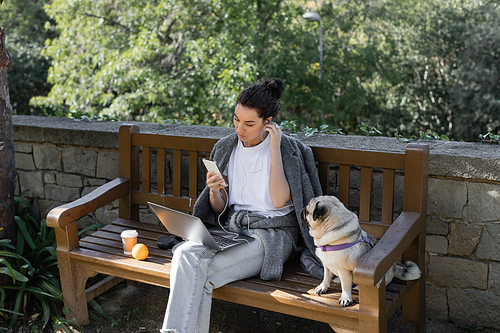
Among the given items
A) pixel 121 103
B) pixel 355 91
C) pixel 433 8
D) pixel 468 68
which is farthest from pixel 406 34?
pixel 121 103

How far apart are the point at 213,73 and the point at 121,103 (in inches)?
75.9

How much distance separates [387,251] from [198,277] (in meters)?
0.89

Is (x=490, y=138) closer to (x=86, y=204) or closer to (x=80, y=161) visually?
(x=86, y=204)

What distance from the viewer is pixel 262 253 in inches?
95.7

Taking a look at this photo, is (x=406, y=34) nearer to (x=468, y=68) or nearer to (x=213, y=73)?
(x=468, y=68)

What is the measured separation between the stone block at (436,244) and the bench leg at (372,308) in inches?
34.6

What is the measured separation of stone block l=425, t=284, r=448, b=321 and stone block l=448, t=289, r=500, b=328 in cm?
3

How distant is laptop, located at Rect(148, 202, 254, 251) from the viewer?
89.6 inches

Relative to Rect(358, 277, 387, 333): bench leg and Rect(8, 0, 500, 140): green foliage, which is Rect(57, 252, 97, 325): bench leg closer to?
Rect(358, 277, 387, 333): bench leg

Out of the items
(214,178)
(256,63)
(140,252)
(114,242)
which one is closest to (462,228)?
(214,178)

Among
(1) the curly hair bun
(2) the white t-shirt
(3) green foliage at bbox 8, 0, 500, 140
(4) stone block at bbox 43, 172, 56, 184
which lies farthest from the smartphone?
(3) green foliage at bbox 8, 0, 500, 140

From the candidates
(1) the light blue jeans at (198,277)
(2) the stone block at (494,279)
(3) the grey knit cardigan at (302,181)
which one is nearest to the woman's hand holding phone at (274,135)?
(3) the grey knit cardigan at (302,181)

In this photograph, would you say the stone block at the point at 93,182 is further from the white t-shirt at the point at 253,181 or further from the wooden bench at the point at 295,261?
the white t-shirt at the point at 253,181

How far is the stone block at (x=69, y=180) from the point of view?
377 cm
